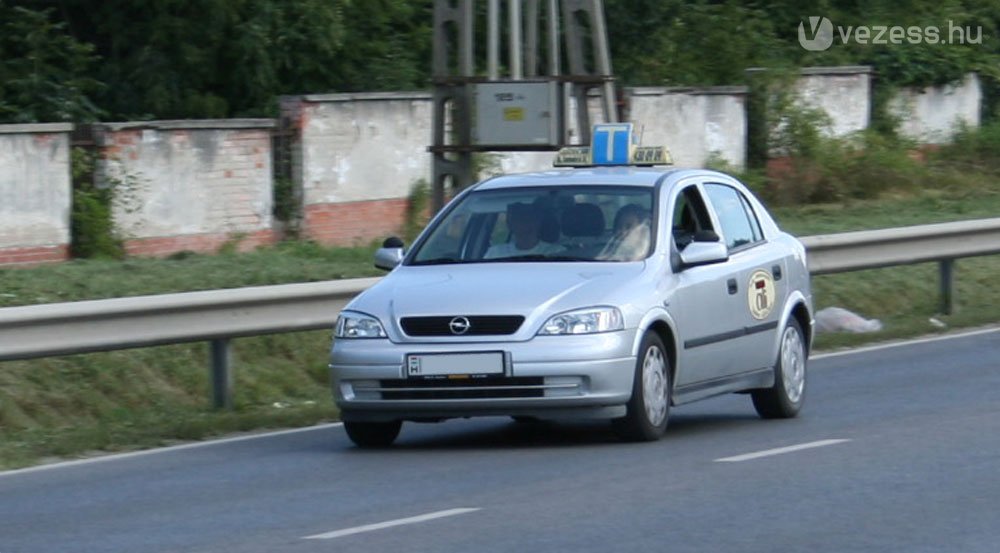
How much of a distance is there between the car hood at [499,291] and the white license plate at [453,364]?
134mm

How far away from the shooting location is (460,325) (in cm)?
1041

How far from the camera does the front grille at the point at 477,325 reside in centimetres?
1039

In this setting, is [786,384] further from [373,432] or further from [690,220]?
[373,432]

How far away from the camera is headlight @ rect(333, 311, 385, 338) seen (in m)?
10.6

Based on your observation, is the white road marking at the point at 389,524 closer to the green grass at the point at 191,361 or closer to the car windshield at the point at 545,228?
the car windshield at the point at 545,228

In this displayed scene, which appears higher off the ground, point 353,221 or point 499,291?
point 499,291

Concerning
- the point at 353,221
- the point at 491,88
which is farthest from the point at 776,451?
the point at 353,221

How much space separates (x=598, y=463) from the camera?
1014cm

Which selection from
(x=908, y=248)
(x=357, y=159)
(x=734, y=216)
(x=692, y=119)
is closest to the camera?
(x=734, y=216)

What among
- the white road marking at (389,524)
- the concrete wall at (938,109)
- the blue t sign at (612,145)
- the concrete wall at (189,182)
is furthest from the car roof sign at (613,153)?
the concrete wall at (938,109)

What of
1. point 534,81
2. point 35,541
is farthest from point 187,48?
point 35,541

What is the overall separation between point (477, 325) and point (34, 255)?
34.0 feet

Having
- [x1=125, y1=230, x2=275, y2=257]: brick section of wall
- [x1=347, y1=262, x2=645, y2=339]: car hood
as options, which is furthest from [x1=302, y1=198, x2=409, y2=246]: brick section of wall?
[x1=347, y1=262, x2=645, y2=339]: car hood

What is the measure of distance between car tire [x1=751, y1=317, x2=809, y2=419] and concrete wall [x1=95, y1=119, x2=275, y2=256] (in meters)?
9.76
